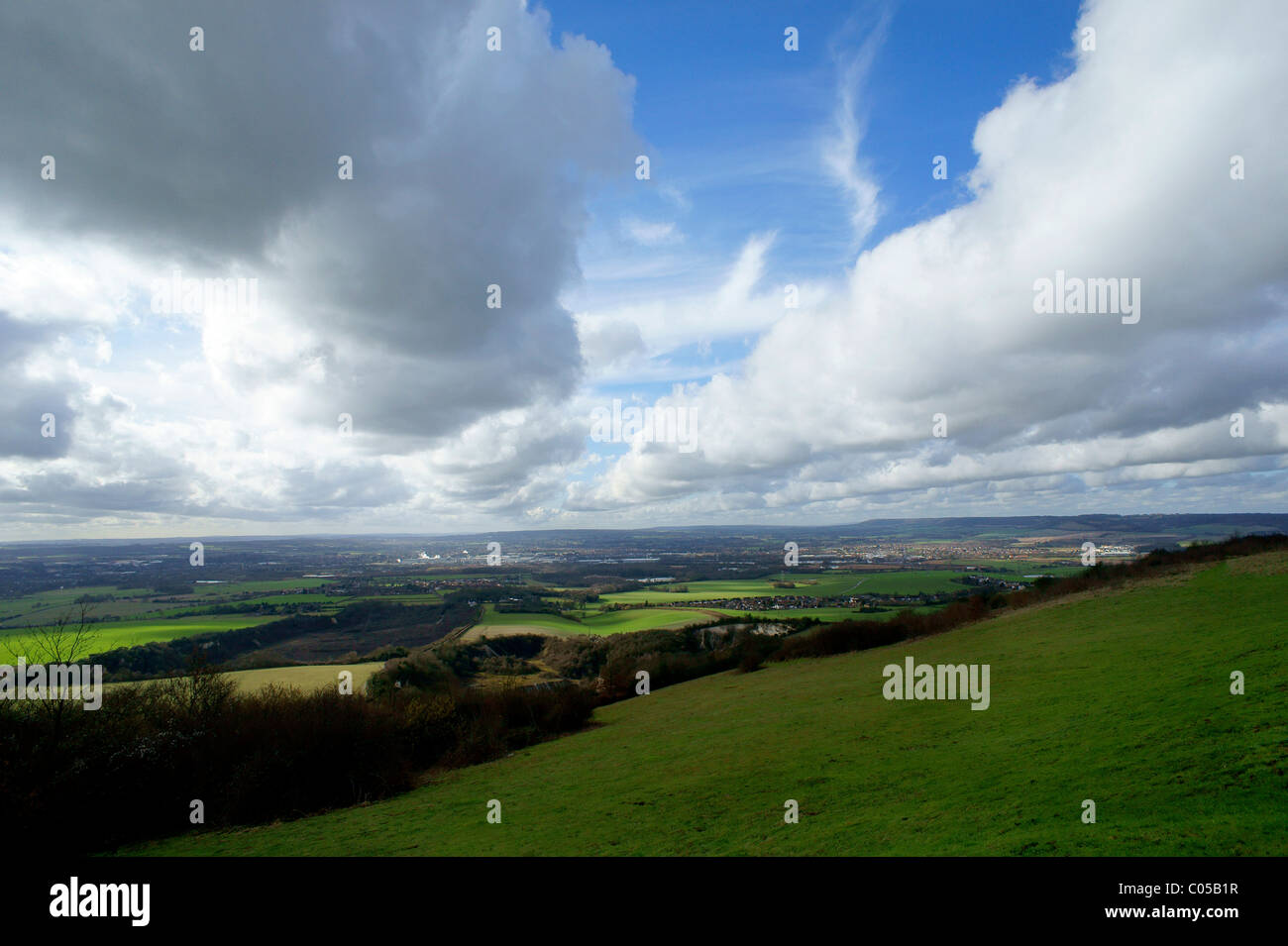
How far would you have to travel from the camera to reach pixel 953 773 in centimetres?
1257

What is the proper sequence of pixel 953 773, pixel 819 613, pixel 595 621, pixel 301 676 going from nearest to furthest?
pixel 953 773 → pixel 301 676 → pixel 819 613 → pixel 595 621

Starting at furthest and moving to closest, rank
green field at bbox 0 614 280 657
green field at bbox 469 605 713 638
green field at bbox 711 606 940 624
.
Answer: green field at bbox 469 605 713 638, green field at bbox 711 606 940 624, green field at bbox 0 614 280 657

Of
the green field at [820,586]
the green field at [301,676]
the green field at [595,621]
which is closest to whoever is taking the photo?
the green field at [301,676]

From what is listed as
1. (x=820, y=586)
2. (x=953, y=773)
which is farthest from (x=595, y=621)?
(x=953, y=773)

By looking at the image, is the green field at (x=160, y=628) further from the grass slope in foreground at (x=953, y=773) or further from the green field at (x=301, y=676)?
the grass slope in foreground at (x=953, y=773)

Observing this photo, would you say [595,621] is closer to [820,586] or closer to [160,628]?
[820,586]

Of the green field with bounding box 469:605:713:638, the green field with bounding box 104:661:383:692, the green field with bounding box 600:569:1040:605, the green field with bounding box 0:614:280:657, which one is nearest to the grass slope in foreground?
the green field with bounding box 104:661:383:692

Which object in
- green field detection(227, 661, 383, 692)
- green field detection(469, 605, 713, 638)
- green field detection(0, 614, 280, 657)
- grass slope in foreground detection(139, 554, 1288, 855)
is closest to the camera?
grass slope in foreground detection(139, 554, 1288, 855)

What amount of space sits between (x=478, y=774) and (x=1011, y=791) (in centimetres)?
2204

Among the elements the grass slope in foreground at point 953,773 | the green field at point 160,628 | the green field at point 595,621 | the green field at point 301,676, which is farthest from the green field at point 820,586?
the grass slope in foreground at point 953,773

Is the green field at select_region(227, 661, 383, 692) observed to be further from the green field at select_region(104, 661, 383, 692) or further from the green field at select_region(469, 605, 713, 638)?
the green field at select_region(469, 605, 713, 638)

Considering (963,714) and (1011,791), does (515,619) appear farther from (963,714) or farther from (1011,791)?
(1011,791)

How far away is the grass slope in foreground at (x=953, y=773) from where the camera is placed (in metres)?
8.48

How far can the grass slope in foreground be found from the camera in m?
8.48
